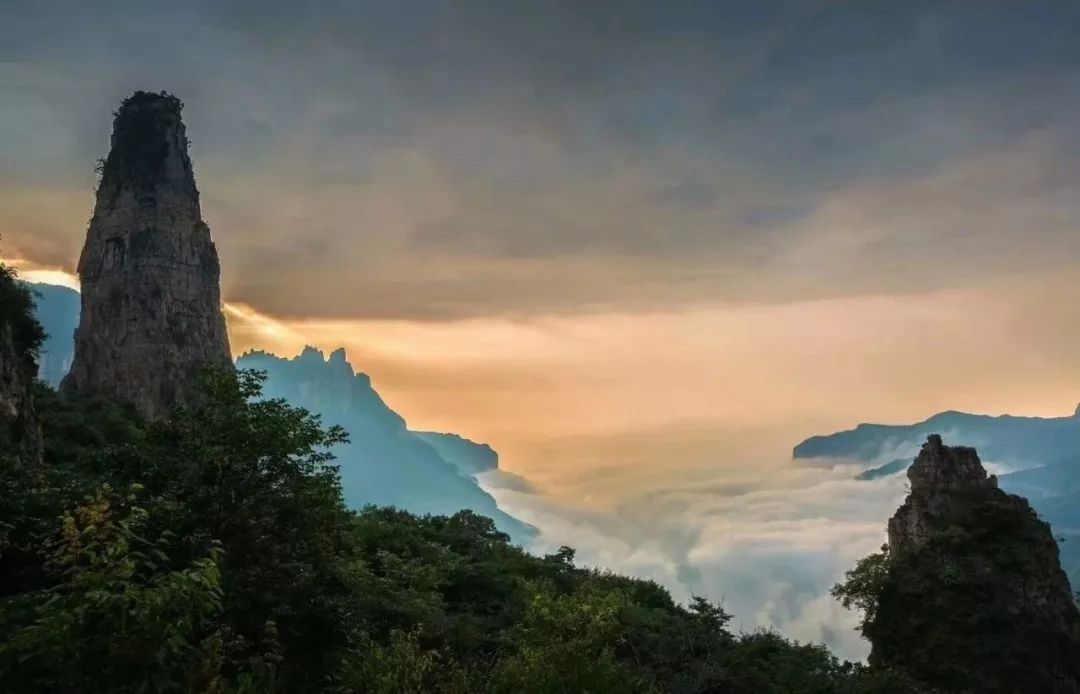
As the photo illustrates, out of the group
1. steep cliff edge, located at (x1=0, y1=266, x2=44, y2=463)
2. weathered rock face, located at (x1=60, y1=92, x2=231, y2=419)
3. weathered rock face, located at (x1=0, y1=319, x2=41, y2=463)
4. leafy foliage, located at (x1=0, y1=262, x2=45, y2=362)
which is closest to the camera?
weathered rock face, located at (x1=0, y1=319, x2=41, y2=463)

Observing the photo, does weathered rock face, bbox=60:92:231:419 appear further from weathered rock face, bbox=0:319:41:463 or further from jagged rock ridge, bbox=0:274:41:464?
weathered rock face, bbox=0:319:41:463

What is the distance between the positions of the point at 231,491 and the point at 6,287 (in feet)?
68.3

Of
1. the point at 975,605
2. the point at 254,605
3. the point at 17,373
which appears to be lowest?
the point at 254,605

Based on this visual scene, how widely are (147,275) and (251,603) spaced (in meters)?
71.9

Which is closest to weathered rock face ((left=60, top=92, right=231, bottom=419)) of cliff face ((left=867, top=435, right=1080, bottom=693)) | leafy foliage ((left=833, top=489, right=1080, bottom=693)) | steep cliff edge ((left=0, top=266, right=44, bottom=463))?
steep cliff edge ((left=0, top=266, right=44, bottom=463))

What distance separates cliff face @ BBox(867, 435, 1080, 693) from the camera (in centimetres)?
2877

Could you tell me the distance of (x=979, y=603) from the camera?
3075 cm

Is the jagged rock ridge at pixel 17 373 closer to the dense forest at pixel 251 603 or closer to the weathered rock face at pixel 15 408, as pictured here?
the weathered rock face at pixel 15 408

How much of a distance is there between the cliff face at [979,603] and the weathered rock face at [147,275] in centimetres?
6660

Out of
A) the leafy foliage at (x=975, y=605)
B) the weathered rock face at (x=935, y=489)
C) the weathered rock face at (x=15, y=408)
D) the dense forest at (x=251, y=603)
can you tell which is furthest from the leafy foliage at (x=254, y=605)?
the weathered rock face at (x=935, y=489)

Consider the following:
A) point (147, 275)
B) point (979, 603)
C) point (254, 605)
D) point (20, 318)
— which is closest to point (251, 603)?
point (254, 605)

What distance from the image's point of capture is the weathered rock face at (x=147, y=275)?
74.7 metres

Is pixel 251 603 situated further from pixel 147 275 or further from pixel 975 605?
pixel 147 275

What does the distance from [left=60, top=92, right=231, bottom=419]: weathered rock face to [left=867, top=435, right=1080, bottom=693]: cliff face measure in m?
66.6
